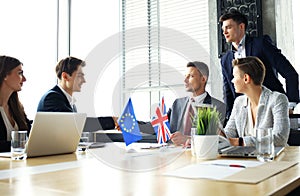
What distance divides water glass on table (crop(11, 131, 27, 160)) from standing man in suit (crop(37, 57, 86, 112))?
70 centimetres

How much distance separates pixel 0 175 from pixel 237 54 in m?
2.53

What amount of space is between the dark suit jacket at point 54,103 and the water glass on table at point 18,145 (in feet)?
2.69

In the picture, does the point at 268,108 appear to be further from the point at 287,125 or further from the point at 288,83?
the point at 288,83

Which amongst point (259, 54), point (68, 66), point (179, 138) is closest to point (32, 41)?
point (68, 66)

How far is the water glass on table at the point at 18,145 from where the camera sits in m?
1.43

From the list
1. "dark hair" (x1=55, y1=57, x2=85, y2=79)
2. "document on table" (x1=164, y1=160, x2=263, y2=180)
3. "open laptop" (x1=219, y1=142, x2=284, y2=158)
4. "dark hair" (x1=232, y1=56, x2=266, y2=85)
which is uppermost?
"dark hair" (x1=55, y1=57, x2=85, y2=79)

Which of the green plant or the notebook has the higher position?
the green plant

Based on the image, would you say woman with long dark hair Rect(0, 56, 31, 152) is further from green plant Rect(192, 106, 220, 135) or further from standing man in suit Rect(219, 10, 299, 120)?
standing man in suit Rect(219, 10, 299, 120)

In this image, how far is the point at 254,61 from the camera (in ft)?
7.39

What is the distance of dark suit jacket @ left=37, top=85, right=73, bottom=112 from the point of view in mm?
2279

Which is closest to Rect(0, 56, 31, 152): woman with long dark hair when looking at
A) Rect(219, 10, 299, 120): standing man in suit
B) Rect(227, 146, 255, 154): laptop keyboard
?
Answer: Rect(227, 146, 255, 154): laptop keyboard

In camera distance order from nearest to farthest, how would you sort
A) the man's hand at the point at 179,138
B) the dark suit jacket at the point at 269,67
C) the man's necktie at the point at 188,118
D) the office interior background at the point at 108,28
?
the man's hand at the point at 179,138 → the man's necktie at the point at 188,118 → the dark suit jacket at the point at 269,67 → the office interior background at the point at 108,28

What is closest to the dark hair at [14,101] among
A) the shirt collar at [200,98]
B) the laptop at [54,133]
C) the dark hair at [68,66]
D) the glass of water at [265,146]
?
the dark hair at [68,66]

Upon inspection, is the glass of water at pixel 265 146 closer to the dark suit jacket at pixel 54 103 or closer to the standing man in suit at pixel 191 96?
the standing man in suit at pixel 191 96
